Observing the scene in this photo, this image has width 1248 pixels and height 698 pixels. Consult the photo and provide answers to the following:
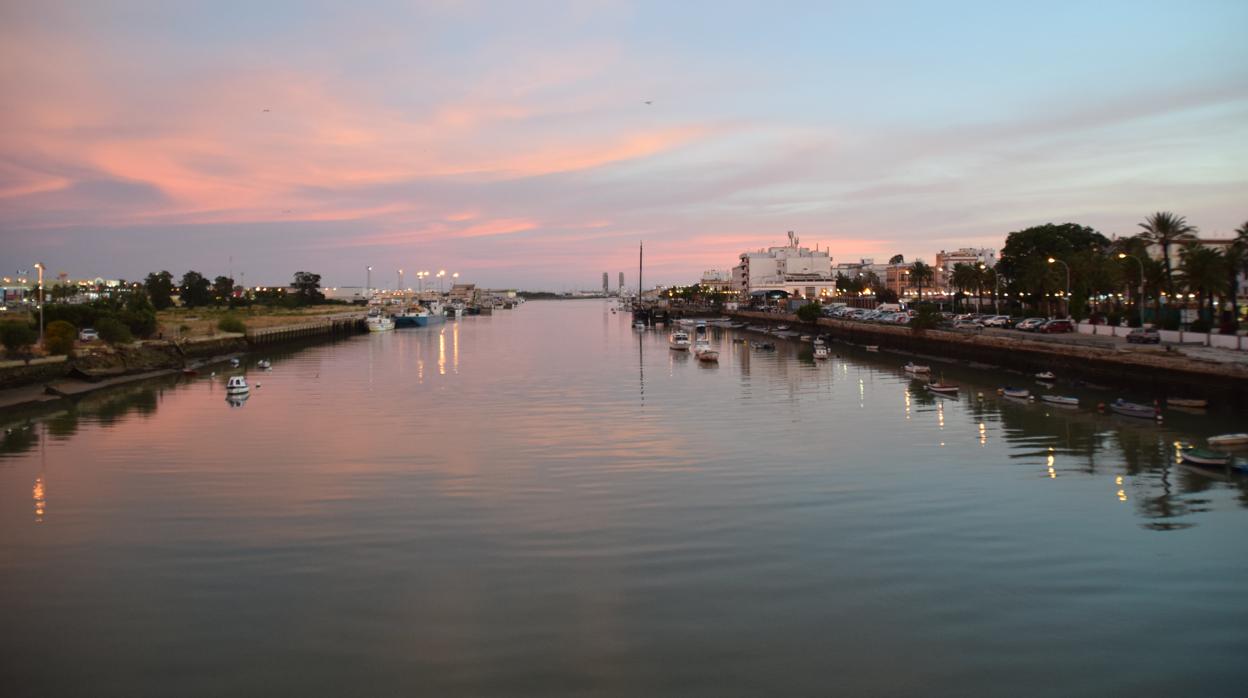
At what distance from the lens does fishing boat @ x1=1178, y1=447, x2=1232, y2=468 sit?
26.4 m

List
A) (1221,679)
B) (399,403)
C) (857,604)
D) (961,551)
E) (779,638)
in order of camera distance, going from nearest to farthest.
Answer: (1221,679) → (779,638) → (857,604) → (961,551) → (399,403)

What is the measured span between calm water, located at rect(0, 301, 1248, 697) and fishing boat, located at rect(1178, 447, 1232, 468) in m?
0.73

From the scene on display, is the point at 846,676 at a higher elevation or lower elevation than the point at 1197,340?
lower

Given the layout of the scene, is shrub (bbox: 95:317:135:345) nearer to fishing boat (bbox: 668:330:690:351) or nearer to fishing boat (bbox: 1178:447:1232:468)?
fishing boat (bbox: 668:330:690:351)

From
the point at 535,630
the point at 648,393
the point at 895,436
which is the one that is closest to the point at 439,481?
the point at 535,630

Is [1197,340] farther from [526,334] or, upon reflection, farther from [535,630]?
[526,334]

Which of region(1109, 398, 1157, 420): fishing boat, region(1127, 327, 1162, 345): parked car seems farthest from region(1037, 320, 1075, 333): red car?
region(1109, 398, 1157, 420): fishing boat

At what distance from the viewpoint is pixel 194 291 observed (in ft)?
478

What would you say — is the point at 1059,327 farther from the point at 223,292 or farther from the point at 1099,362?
the point at 223,292

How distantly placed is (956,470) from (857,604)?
13410 millimetres

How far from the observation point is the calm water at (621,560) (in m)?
13.0

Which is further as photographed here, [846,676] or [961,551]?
[961,551]

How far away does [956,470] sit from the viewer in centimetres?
2702

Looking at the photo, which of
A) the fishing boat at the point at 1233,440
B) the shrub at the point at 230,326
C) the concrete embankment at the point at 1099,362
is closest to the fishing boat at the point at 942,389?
the concrete embankment at the point at 1099,362
